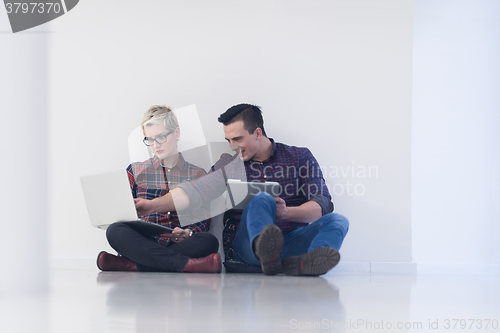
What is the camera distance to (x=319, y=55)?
255 centimetres

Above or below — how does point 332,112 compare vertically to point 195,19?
below

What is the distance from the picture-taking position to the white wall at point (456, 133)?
102 inches

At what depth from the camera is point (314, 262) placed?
1646 millimetres

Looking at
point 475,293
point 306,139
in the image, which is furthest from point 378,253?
point 475,293

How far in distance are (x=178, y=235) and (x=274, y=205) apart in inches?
22.4

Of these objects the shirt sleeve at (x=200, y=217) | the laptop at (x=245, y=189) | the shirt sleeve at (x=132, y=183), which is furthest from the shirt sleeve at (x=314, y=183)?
the shirt sleeve at (x=132, y=183)

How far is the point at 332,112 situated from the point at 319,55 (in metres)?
0.38

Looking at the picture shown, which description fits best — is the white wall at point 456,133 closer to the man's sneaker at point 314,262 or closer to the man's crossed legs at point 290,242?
the man's crossed legs at point 290,242

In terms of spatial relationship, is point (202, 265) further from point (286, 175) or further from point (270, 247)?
point (286, 175)

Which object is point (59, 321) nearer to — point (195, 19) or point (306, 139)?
point (306, 139)

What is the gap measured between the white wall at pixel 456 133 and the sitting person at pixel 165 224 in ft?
4.66

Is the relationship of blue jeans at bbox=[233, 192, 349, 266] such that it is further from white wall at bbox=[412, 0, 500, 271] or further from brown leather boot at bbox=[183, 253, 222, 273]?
white wall at bbox=[412, 0, 500, 271]

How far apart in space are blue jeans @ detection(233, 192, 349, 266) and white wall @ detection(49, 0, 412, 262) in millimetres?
604

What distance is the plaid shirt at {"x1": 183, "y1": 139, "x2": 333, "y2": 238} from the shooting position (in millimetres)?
2127
